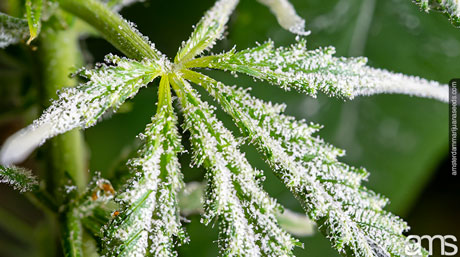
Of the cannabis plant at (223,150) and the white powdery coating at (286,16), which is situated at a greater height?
the white powdery coating at (286,16)

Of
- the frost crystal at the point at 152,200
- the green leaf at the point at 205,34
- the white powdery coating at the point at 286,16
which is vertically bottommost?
the frost crystal at the point at 152,200

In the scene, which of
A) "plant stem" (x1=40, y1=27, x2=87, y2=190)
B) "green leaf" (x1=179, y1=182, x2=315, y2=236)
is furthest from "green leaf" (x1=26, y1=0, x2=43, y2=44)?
"green leaf" (x1=179, y1=182, x2=315, y2=236)

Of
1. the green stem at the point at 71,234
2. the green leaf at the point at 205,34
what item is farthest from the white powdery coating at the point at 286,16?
the green stem at the point at 71,234

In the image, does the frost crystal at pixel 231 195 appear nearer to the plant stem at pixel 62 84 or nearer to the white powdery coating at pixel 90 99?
the white powdery coating at pixel 90 99

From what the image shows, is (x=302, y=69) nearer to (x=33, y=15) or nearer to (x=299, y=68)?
(x=299, y=68)

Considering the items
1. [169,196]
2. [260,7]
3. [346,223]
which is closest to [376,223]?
[346,223]
